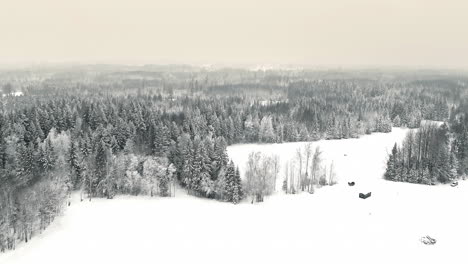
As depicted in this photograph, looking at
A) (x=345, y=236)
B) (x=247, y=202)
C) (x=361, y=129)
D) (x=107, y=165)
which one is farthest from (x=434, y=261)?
(x=361, y=129)

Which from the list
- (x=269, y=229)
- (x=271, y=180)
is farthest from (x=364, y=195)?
(x=271, y=180)

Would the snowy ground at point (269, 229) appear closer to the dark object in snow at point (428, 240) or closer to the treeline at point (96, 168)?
the dark object in snow at point (428, 240)

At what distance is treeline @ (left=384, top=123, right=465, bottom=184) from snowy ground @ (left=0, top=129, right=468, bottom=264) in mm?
10489

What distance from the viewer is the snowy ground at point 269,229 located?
41.4m

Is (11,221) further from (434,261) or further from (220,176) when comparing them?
(434,261)

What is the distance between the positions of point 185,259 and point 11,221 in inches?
957

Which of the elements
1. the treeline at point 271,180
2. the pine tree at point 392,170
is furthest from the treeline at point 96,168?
the pine tree at point 392,170

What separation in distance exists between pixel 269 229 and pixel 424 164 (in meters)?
47.1

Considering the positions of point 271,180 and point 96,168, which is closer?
point 96,168

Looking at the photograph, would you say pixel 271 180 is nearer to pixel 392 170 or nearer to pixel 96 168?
pixel 392 170

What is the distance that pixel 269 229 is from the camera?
49719 mm

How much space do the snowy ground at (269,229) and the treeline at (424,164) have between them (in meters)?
10.5

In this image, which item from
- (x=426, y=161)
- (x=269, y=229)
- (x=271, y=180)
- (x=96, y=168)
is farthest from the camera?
(x=426, y=161)

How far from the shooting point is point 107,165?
66.9 metres
